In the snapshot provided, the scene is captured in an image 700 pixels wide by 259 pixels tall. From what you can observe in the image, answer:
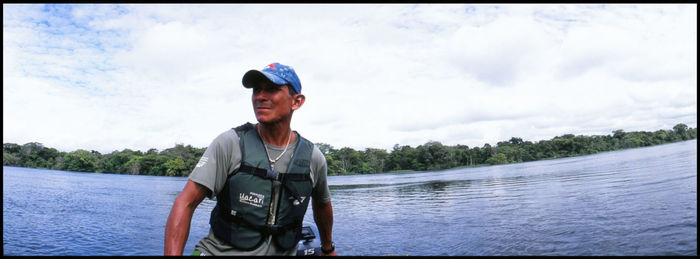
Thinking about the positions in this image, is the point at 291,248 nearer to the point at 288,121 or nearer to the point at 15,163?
the point at 288,121

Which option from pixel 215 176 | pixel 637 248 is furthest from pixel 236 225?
pixel 637 248

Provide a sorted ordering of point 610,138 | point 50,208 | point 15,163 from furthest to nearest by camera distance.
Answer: point 610,138, point 15,163, point 50,208

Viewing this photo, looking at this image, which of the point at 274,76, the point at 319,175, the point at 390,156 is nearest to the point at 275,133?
the point at 274,76

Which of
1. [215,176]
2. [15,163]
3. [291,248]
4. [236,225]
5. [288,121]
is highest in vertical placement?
[288,121]

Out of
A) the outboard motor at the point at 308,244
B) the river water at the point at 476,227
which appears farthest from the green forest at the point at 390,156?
the outboard motor at the point at 308,244

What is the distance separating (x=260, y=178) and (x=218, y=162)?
0.39m

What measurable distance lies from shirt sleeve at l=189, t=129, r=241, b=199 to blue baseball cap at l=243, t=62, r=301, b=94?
47 centimetres

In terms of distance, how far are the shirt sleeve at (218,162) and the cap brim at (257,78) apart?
0.44 metres

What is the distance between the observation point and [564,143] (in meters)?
131

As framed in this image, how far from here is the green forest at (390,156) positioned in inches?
Answer: 4419

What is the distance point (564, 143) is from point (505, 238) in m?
144

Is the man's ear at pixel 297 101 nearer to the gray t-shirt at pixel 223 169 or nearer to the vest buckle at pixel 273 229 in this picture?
the gray t-shirt at pixel 223 169

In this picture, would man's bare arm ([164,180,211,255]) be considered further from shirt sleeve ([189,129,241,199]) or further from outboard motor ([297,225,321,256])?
outboard motor ([297,225,321,256])

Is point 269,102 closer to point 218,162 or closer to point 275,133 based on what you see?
point 275,133
